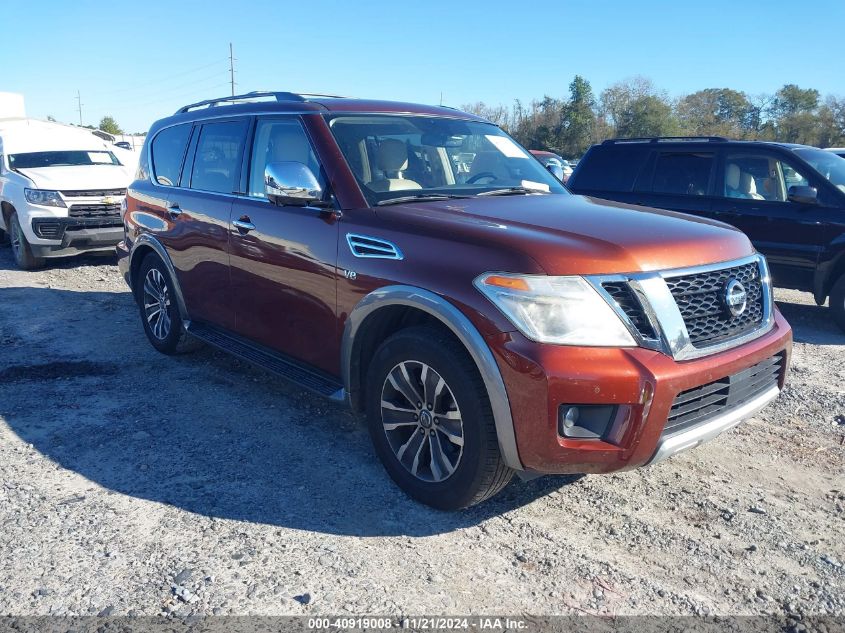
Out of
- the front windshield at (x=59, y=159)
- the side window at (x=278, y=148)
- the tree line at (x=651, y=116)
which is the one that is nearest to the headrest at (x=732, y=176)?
the side window at (x=278, y=148)

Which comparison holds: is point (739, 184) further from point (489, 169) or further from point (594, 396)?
point (594, 396)

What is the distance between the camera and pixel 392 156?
4.09 metres

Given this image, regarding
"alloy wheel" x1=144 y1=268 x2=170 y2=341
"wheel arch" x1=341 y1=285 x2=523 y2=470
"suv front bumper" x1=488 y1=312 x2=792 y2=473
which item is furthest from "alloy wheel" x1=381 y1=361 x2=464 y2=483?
"alloy wheel" x1=144 y1=268 x2=170 y2=341

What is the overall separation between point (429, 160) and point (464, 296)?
57.0 inches

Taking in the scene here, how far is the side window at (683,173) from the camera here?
26.0ft

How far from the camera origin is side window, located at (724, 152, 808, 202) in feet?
24.5

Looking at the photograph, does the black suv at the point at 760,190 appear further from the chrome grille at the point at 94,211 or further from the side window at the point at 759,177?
the chrome grille at the point at 94,211

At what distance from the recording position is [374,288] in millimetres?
3508

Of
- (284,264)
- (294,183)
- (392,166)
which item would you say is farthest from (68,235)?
(392,166)

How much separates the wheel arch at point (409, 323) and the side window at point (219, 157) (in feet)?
5.57

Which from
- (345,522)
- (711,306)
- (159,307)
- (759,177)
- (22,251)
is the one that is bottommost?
(22,251)

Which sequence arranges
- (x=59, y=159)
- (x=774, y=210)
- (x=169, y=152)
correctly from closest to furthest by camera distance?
(x=169, y=152), (x=774, y=210), (x=59, y=159)

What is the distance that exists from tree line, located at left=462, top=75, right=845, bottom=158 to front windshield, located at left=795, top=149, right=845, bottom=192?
41132 millimetres

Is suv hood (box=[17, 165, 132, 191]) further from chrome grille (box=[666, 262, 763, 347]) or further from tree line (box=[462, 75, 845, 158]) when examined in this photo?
tree line (box=[462, 75, 845, 158])
